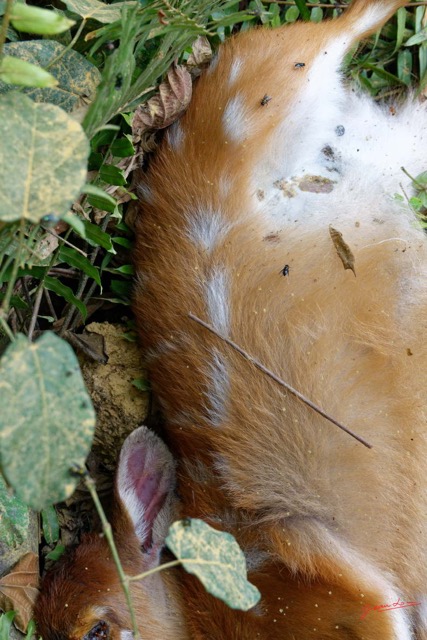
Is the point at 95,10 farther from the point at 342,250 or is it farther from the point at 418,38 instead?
the point at 418,38

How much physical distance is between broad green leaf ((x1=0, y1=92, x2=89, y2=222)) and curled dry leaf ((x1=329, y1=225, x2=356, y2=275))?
59.9 inches

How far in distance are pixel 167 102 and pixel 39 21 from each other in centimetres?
147

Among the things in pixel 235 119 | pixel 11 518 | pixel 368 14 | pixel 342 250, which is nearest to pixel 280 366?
pixel 342 250

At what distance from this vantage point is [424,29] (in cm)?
422

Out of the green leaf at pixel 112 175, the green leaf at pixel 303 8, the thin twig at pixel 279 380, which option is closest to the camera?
the thin twig at pixel 279 380

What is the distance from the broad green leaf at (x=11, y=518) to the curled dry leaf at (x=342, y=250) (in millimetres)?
1750

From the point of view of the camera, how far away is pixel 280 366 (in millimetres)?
3344

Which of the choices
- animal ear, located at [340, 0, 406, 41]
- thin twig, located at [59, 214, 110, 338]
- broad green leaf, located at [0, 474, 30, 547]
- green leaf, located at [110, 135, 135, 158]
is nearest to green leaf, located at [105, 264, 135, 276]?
thin twig, located at [59, 214, 110, 338]

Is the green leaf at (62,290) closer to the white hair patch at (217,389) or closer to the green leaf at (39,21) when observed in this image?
the white hair patch at (217,389)

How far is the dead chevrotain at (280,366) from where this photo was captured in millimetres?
3346

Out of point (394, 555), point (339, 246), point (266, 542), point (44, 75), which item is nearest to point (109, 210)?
point (339, 246)

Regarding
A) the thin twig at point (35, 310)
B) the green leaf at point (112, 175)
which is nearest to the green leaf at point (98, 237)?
the green leaf at point (112, 175)

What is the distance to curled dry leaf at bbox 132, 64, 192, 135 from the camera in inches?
144

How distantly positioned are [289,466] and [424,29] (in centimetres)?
244
